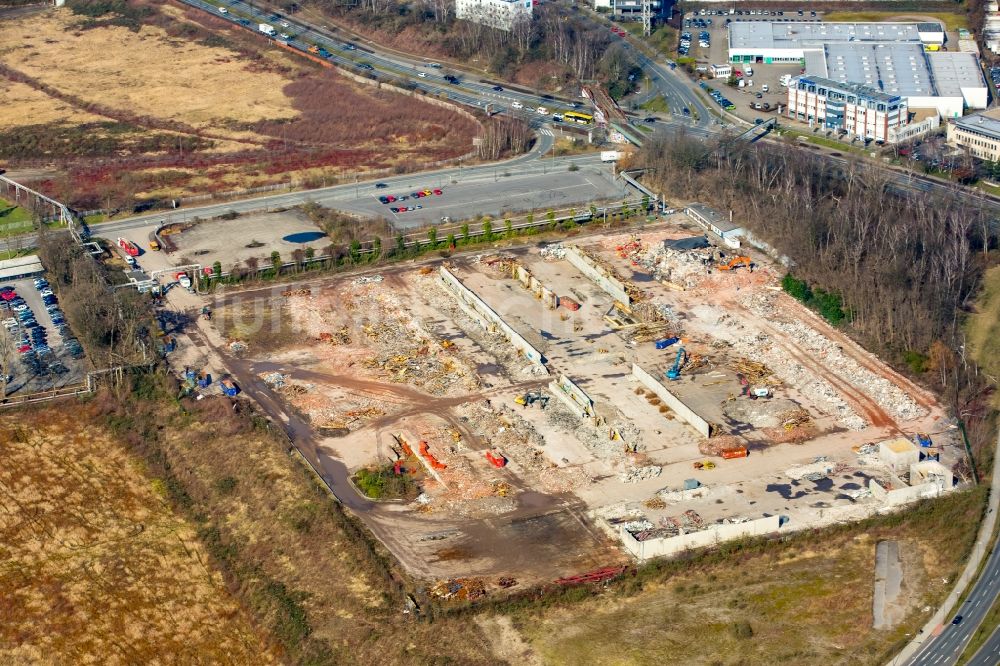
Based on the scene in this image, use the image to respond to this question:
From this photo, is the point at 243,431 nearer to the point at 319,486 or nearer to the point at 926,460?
the point at 319,486

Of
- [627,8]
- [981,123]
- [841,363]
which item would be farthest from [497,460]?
[627,8]

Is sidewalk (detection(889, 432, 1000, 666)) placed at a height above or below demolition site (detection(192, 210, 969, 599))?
below

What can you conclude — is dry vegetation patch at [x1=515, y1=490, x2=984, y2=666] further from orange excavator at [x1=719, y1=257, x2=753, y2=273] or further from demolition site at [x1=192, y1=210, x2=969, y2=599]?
orange excavator at [x1=719, y1=257, x2=753, y2=273]

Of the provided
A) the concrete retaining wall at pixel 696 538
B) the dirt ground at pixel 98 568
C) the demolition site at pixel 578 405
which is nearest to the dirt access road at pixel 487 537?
the demolition site at pixel 578 405

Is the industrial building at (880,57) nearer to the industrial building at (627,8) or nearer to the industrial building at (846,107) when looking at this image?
the industrial building at (846,107)

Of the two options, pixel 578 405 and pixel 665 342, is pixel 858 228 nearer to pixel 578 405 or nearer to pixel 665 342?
pixel 665 342

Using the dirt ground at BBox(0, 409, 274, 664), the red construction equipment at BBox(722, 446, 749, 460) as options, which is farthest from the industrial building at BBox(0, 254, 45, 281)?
the red construction equipment at BBox(722, 446, 749, 460)
